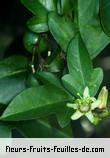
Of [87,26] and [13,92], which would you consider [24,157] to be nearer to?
[13,92]

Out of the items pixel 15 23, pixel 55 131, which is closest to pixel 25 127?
pixel 55 131

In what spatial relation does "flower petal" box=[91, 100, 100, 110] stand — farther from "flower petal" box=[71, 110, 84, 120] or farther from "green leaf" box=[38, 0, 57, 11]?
"green leaf" box=[38, 0, 57, 11]

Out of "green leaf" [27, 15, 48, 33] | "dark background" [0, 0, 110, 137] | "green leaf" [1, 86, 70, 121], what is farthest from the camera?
"dark background" [0, 0, 110, 137]

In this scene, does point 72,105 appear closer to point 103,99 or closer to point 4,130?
point 103,99

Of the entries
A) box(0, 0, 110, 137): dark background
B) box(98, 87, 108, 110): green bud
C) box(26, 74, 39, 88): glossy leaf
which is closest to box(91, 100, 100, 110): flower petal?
box(98, 87, 108, 110): green bud

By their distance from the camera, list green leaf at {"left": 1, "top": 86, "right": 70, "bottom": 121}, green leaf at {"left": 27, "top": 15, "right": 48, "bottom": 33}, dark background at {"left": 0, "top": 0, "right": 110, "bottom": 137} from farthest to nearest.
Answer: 1. dark background at {"left": 0, "top": 0, "right": 110, "bottom": 137}
2. green leaf at {"left": 27, "top": 15, "right": 48, "bottom": 33}
3. green leaf at {"left": 1, "top": 86, "right": 70, "bottom": 121}

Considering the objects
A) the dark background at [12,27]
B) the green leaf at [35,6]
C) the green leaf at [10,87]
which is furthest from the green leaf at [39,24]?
the dark background at [12,27]
